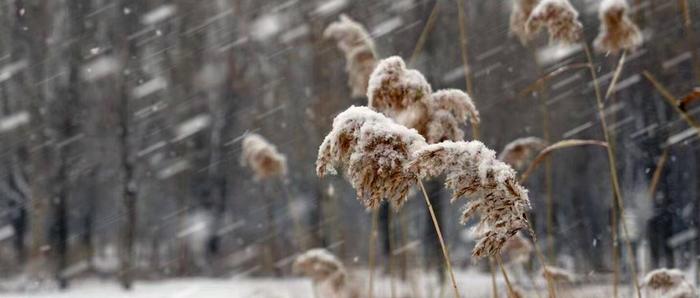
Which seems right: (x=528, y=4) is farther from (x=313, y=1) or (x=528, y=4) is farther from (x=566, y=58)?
(x=313, y=1)

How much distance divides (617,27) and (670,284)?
45.4 inches

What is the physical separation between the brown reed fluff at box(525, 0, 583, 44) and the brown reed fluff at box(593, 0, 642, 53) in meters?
0.34

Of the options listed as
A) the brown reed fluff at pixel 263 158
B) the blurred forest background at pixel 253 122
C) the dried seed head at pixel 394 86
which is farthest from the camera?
the blurred forest background at pixel 253 122

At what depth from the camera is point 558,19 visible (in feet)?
9.05

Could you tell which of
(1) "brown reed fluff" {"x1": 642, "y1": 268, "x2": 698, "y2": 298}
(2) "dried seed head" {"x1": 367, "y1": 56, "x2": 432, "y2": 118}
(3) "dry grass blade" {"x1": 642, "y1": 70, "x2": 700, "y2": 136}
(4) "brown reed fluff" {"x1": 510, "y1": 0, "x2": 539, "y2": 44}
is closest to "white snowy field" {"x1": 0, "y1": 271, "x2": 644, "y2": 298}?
(1) "brown reed fluff" {"x1": 642, "y1": 268, "x2": 698, "y2": 298}

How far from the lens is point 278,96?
12953mm

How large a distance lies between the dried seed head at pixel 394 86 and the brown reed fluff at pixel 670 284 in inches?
59.2

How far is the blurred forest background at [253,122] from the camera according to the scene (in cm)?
861

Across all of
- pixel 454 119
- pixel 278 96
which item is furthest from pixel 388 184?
pixel 278 96

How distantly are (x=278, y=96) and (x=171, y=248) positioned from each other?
783 centimetres

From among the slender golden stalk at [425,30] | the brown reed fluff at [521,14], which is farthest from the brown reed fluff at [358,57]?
the brown reed fluff at [521,14]

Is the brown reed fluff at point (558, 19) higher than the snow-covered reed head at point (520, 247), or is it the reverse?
the brown reed fluff at point (558, 19)

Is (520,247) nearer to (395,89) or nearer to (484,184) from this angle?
(395,89)

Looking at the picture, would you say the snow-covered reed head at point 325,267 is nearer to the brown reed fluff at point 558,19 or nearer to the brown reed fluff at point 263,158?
the brown reed fluff at point 263,158
